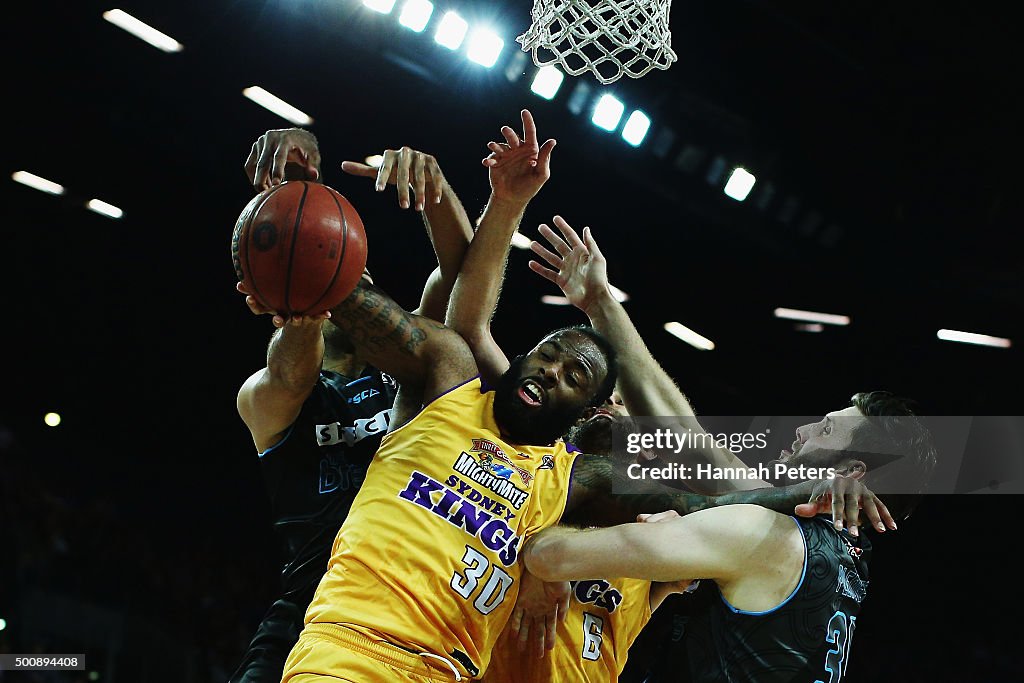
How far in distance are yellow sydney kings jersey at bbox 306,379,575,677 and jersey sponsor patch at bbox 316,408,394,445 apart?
1.36 ft

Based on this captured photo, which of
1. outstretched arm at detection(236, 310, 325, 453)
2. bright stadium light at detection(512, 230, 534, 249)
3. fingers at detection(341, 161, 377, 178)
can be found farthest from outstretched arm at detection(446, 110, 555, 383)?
bright stadium light at detection(512, 230, 534, 249)

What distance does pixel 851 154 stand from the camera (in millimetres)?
6836

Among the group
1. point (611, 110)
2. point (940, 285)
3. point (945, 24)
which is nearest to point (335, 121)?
point (611, 110)

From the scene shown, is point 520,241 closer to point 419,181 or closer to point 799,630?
point 419,181

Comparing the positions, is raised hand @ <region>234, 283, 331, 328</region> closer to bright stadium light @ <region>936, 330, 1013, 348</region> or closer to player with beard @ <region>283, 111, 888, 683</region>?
player with beard @ <region>283, 111, 888, 683</region>

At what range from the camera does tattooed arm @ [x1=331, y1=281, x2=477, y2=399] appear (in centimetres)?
297

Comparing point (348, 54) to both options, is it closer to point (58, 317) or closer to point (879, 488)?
point (879, 488)

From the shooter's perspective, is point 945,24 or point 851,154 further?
point 851,154

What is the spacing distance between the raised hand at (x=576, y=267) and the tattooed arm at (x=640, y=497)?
0.71m

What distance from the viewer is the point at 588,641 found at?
3.14 m

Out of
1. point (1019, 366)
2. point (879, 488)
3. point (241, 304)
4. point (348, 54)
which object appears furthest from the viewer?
point (241, 304)

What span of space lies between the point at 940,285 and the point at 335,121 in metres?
4.78

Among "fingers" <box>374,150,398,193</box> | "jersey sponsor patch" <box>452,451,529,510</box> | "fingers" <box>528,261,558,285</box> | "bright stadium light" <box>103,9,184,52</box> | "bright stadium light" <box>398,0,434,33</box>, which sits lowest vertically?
"jersey sponsor patch" <box>452,451,529,510</box>

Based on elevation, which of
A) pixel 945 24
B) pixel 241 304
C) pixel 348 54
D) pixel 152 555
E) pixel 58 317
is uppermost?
pixel 945 24
